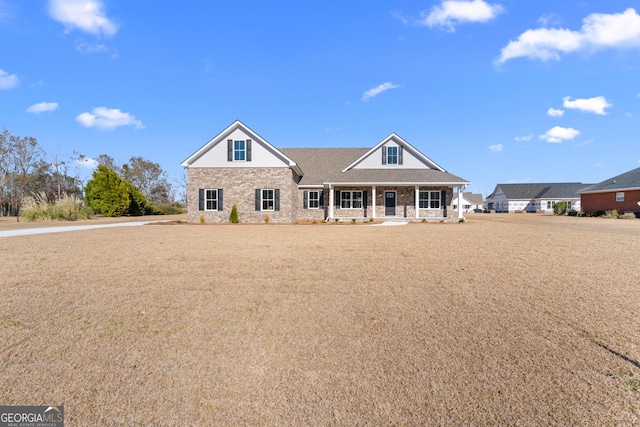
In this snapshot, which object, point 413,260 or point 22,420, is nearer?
Result: point 22,420

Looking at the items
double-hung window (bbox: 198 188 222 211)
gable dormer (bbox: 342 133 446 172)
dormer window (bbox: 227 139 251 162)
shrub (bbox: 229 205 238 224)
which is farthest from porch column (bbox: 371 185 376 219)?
double-hung window (bbox: 198 188 222 211)

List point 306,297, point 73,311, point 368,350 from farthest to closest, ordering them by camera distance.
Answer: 1. point 306,297
2. point 73,311
3. point 368,350

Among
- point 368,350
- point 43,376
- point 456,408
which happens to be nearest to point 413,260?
point 368,350

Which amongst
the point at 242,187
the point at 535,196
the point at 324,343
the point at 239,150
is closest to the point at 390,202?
the point at 242,187

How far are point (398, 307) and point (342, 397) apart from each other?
7.18 feet

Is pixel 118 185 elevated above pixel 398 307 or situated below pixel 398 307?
above

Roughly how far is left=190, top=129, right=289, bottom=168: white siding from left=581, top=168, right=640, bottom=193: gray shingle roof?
34509 mm

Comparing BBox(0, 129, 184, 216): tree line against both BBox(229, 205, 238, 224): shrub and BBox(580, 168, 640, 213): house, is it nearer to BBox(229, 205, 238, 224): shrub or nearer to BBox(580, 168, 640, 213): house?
BBox(229, 205, 238, 224): shrub

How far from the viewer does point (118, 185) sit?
3294 cm

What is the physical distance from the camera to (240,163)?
2214 centimetres

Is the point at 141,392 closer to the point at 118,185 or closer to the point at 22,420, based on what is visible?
the point at 22,420

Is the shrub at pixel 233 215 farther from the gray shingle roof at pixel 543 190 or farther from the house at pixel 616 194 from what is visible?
the gray shingle roof at pixel 543 190

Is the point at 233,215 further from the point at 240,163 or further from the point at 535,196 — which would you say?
the point at 535,196

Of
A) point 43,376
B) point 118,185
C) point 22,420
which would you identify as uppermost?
point 118,185
